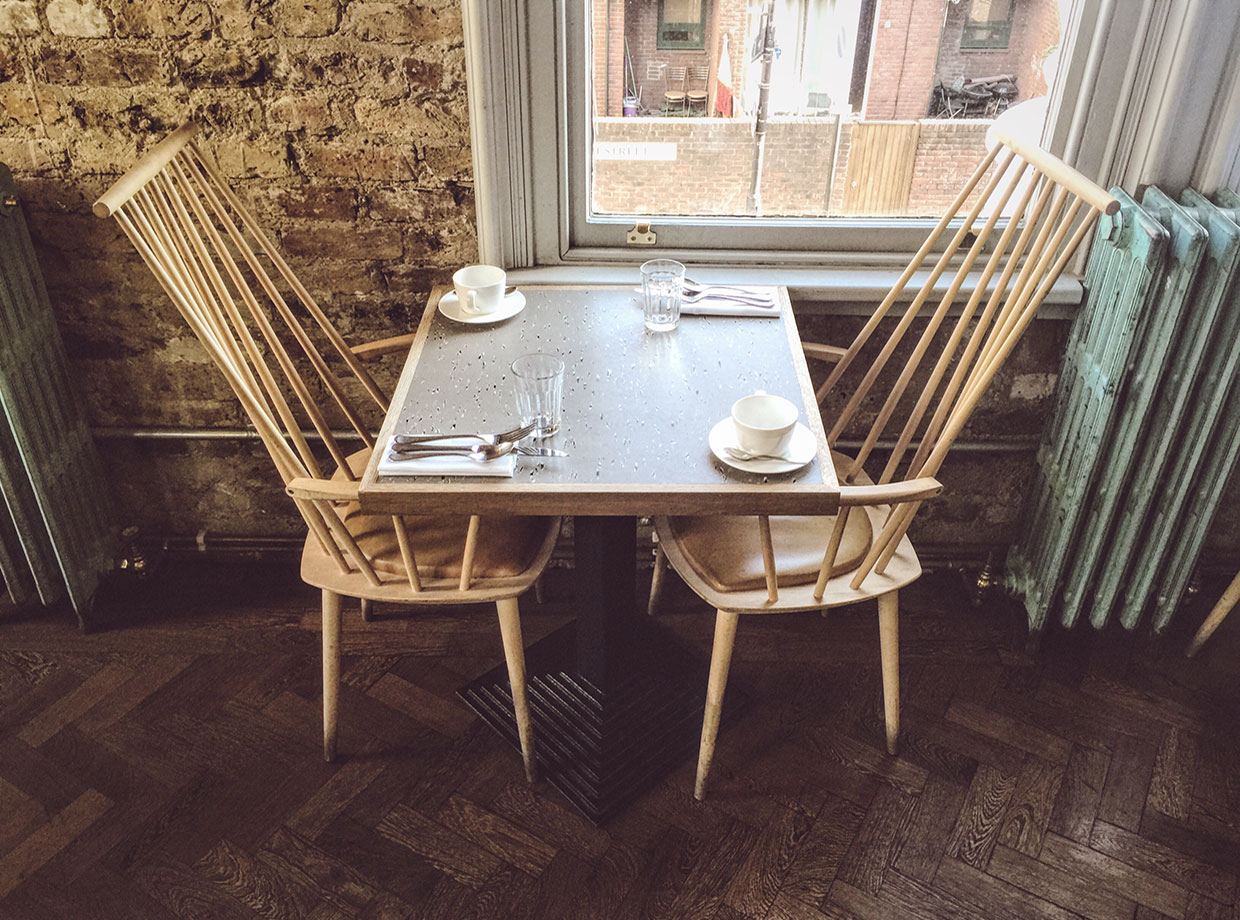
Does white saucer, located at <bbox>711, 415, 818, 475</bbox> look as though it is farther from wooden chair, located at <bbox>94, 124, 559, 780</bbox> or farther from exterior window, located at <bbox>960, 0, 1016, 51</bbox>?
exterior window, located at <bbox>960, 0, 1016, 51</bbox>

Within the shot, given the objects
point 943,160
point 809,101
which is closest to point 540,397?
point 809,101

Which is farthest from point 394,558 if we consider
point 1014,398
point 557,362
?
point 1014,398

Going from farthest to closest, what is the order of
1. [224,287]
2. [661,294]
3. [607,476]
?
1. [661,294]
2. [224,287]
3. [607,476]

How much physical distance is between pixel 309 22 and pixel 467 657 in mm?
1311

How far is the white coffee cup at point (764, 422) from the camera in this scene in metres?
1.41

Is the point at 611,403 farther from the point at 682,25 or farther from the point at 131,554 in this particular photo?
the point at 131,554

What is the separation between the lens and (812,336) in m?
2.08

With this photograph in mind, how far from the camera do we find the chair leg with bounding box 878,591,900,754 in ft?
5.78

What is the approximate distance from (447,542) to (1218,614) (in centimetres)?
159

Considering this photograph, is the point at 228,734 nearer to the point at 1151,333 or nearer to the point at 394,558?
the point at 394,558

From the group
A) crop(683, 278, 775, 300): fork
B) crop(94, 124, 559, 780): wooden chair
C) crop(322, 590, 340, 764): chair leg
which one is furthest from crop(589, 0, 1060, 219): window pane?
crop(322, 590, 340, 764): chair leg

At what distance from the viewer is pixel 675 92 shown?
1943 millimetres

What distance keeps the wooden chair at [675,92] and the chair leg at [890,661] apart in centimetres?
104

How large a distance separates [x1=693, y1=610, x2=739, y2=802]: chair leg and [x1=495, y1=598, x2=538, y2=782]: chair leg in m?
0.32
